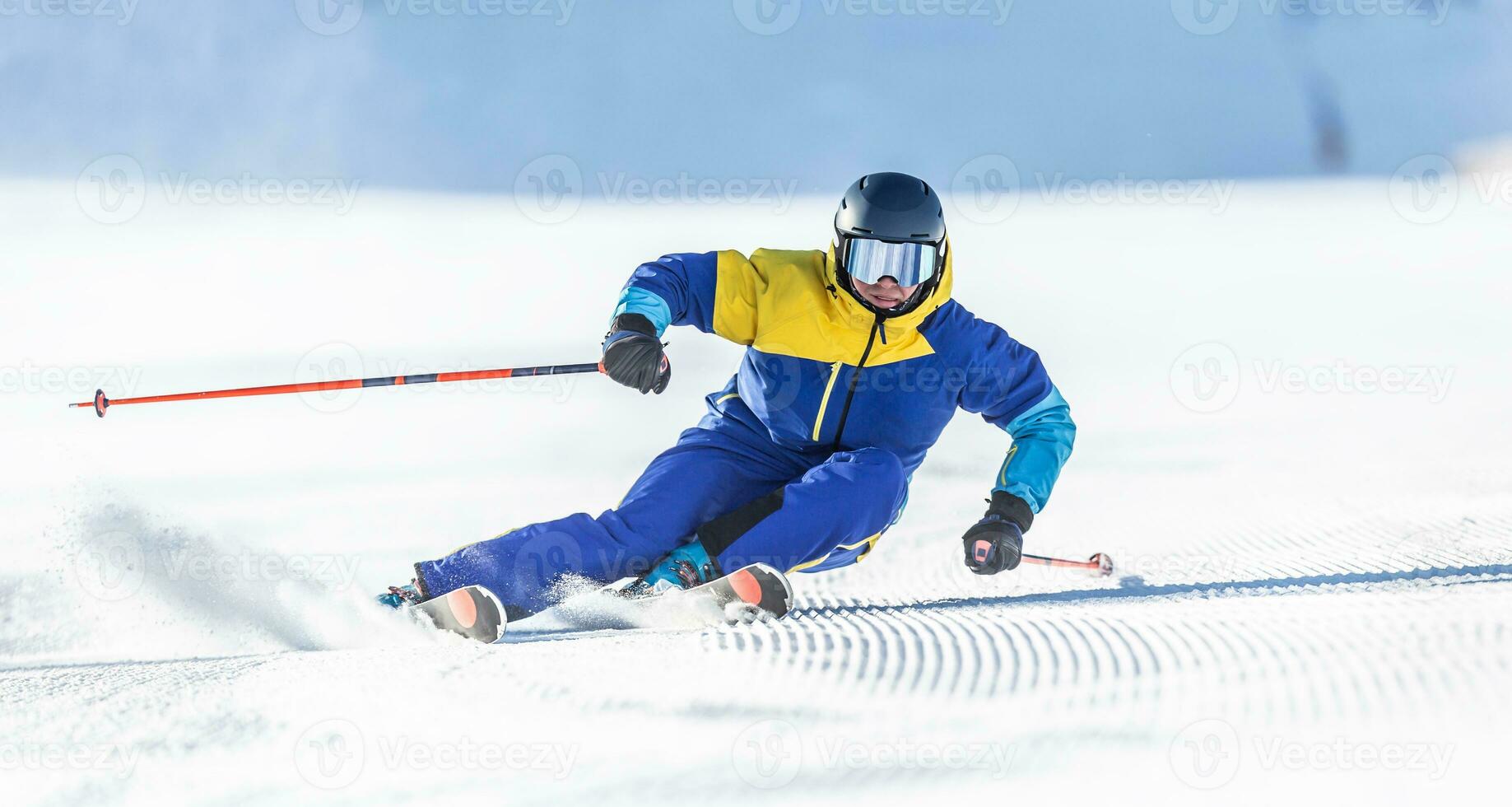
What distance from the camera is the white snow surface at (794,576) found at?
5.22 ft

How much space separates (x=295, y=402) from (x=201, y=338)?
1281 mm

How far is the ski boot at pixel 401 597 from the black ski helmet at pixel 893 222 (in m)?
1.03

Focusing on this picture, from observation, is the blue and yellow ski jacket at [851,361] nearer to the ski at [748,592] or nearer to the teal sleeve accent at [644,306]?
the teal sleeve accent at [644,306]

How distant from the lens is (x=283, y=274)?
23.0ft

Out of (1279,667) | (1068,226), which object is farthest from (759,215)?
(1279,667)

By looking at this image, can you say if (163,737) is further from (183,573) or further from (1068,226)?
(1068,226)

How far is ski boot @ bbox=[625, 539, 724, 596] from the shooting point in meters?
2.31

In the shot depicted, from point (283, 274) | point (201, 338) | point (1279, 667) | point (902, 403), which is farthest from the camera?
point (283, 274)

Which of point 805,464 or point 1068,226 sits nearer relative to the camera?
point 805,464

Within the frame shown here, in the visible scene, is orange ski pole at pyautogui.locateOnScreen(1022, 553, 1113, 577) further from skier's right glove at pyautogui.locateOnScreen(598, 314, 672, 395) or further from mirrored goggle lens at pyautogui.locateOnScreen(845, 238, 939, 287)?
skier's right glove at pyautogui.locateOnScreen(598, 314, 672, 395)

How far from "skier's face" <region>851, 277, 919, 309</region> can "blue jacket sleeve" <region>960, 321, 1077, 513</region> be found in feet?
0.86

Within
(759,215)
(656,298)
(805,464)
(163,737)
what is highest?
(759,215)

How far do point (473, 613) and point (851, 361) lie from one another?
3.01 feet

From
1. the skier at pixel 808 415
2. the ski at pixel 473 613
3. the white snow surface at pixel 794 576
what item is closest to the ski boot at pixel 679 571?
the skier at pixel 808 415
